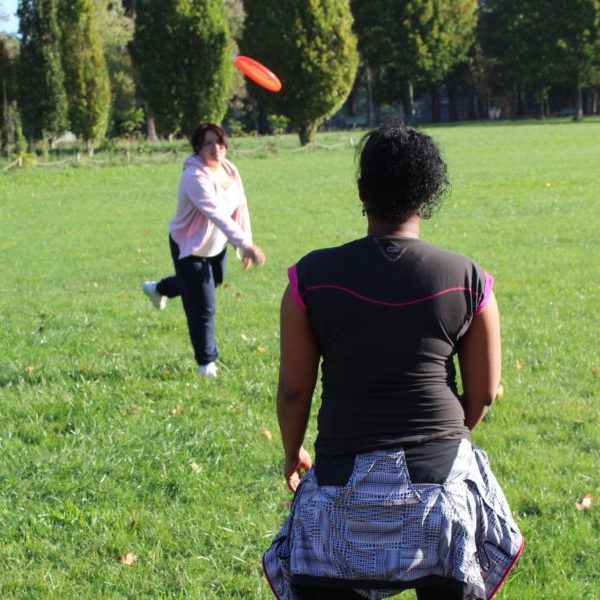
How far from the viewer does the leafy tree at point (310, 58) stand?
1554 inches

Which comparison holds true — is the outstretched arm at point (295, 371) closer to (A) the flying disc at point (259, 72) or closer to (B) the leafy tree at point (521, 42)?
(A) the flying disc at point (259, 72)

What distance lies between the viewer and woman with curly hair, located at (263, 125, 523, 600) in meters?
2.16

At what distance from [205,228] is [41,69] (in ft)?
99.3

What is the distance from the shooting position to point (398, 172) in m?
2.21

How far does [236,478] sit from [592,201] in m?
14.5

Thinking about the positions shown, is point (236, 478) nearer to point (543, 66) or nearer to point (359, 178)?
point (359, 178)

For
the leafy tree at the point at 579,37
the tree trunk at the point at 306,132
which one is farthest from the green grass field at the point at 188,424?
the leafy tree at the point at 579,37

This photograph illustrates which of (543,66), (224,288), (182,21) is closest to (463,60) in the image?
(543,66)

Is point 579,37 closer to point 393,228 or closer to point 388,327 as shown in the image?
point 393,228

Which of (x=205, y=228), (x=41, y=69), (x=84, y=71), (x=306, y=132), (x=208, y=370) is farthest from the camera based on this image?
(x=306, y=132)

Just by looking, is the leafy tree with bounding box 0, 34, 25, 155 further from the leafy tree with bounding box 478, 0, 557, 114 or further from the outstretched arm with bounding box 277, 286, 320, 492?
the leafy tree with bounding box 478, 0, 557, 114

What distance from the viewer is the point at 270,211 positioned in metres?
18.3

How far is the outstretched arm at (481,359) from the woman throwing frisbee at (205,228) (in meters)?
3.45

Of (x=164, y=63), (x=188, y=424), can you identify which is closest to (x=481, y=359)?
(x=188, y=424)
